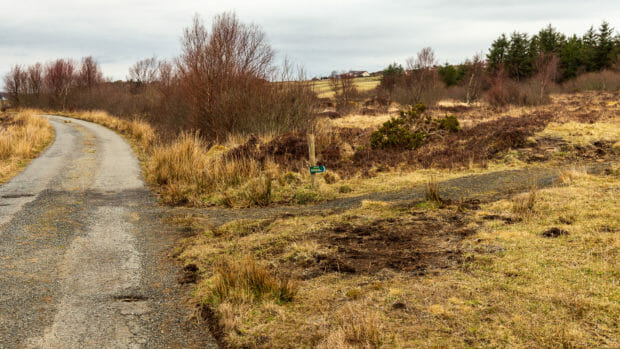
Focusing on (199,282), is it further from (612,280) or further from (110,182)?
(110,182)

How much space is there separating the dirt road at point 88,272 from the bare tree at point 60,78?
165 ft

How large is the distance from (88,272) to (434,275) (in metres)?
3.93

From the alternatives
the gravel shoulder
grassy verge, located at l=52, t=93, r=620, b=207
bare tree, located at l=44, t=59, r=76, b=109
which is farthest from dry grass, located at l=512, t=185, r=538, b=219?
bare tree, located at l=44, t=59, r=76, b=109

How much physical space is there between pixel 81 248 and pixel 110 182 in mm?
5487

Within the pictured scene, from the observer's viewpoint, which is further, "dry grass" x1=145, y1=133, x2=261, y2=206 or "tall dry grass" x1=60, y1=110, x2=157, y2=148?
"tall dry grass" x1=60, y1=110, x2=157, y2=148

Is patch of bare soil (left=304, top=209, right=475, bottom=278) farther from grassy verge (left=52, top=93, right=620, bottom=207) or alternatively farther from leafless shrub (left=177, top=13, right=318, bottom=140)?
leafless shrub (left=177, top=13, right=318, bottom=140)

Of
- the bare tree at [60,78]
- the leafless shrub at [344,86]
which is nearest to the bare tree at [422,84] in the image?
the leafless shrub at [344,86]

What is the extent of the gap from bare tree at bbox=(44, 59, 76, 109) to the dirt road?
50313 millimetres

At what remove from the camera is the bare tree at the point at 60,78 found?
5372cm

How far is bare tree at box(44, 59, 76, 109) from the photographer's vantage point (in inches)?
2115

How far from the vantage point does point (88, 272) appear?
512cm

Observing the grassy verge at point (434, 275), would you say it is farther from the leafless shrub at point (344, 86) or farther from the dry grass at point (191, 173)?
the leafless shrub at point (344, 86)

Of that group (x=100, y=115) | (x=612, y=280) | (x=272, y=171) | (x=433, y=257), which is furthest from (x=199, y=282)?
(x=100, y=115)

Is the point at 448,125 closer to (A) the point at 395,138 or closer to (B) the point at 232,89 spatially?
(A) the point at 395,138
